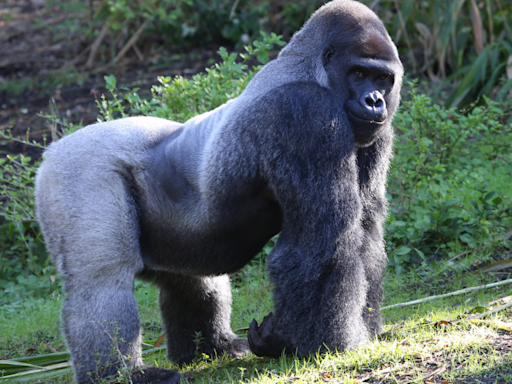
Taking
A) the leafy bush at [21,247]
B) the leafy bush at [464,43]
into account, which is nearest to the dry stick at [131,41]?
the leafy bush at [464,43]

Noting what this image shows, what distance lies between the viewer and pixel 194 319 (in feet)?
12.5

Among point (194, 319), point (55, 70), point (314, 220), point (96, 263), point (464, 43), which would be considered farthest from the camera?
point (55, 70)

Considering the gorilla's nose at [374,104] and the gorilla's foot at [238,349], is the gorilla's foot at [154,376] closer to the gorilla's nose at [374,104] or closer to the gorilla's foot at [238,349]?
the gorilla's foot at [238,349]

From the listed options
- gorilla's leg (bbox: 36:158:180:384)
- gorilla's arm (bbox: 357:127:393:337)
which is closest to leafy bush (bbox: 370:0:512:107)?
gorilla's arm (bbox: 357:127:393:337)

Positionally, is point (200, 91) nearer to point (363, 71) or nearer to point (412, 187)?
point (412, 187)

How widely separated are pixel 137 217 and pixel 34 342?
1770 mm

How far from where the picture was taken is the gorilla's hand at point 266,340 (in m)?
3.19

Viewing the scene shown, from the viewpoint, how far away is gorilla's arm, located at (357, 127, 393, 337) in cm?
341

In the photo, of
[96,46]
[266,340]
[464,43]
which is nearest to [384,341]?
[266,340]

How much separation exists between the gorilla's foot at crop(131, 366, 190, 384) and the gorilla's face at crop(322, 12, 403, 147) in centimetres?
158

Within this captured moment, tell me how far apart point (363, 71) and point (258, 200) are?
870 millimetres

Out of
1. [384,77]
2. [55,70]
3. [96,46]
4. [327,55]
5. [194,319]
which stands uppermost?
[327,55]

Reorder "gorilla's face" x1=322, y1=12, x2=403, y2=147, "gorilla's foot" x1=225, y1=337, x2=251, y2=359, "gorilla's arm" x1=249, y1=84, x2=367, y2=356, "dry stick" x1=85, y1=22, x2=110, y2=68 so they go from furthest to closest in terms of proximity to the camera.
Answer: "dry stick" x1=85, y1=22, x2=110, y2=68
"gorilla's foot" x1=225, y1=337, x2=251, y2=359
"gorilla's face" x1=322, y1=12, x2=403, y2=147
"gorilla's arm" x1=249, y1=84, x2=367, y2=356

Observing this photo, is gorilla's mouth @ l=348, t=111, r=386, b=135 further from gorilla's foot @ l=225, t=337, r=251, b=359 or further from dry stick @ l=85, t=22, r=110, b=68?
dry stick @ l=85, t=22, r=110, b=68
